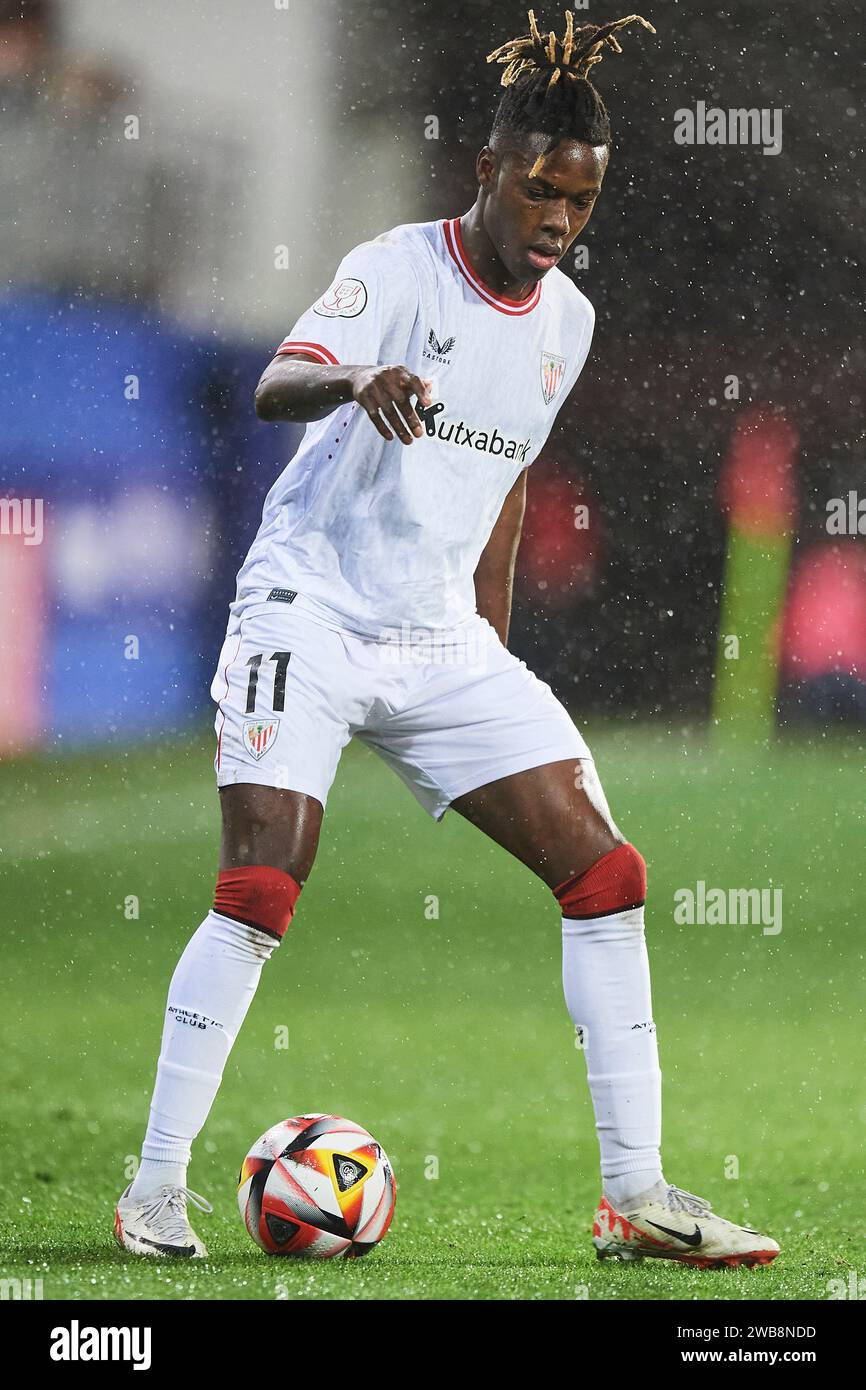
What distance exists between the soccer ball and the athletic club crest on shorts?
628mm

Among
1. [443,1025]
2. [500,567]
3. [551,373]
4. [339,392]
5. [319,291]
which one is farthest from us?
[319,291]

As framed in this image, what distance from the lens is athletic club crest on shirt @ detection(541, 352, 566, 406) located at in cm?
292

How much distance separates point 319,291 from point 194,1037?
16.4ft

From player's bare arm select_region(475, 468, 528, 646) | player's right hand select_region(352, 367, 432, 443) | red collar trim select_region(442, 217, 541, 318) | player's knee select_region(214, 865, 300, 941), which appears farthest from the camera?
player's bare arm select_region(475, 468, 528, 646)

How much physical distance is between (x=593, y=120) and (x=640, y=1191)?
1716mm

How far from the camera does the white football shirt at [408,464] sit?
2732mm

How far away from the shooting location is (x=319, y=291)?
7.05m

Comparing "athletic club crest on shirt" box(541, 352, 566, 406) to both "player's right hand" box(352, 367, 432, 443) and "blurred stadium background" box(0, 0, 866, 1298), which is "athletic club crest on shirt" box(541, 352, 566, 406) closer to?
"player's right hand" box(352, 367, 432, 443)

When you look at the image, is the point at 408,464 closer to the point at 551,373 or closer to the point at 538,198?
the point at 551,373

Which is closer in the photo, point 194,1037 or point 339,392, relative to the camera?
point 339,392

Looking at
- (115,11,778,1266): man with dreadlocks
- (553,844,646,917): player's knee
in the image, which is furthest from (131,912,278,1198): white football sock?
(553,844,646,917): player's knee

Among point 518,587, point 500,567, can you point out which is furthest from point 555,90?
point 518,587
